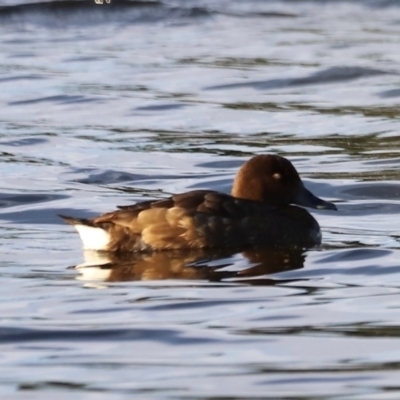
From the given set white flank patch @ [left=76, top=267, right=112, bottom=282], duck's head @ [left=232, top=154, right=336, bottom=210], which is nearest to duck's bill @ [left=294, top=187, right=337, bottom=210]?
duck's head @ [left=232, top=154, right=336, bottom=210]

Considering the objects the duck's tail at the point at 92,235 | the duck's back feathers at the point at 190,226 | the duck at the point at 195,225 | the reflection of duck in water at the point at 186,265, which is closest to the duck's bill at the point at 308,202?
the duck at the point at 195,225

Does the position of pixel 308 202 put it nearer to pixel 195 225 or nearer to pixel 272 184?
pixel 272 184

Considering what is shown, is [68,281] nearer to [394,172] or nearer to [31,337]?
[31,337]

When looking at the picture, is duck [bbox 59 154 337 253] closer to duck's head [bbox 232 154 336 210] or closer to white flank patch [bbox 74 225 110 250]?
white flank patch [bbox 74 225 110 250]

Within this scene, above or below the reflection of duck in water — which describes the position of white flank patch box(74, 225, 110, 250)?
above

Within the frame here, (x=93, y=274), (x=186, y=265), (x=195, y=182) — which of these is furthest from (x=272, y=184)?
(x=195, y=182)

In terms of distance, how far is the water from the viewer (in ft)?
21.0

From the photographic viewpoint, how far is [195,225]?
9641mm

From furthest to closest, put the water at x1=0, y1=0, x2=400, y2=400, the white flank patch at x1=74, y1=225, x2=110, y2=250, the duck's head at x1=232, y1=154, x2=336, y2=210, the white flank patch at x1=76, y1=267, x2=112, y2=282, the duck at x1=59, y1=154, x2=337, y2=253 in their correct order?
1. the duck's head at x1=232, y1=154, x2=336, y2=210
2. the duck at x1=59, y1=154, x2=337, y2=253
3. the white flank patch at x1=74, y1=225, x2=110, y2=250
4. the white flank patch at x1=76, y1=267, x2=112, y2=282
5. the water at x1=0, y1=0, x2=400, y2=400

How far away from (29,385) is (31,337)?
87 cm

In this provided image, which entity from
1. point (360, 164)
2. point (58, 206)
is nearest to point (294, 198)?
point (58, 206)

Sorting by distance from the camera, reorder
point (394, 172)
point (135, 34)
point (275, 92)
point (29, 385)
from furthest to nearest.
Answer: point (135, 34)
point (275, 92)
point (394, 172)
point (29, 385)

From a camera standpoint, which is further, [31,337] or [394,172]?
[394,172]

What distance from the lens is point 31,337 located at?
6934 mm
